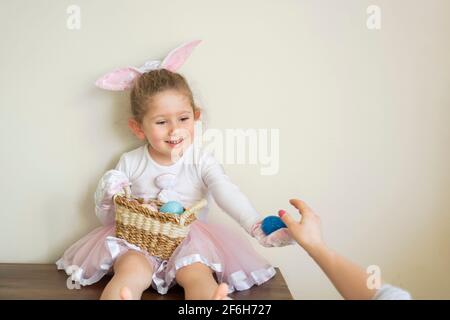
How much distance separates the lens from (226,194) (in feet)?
4.04

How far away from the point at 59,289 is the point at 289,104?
31.3 inches

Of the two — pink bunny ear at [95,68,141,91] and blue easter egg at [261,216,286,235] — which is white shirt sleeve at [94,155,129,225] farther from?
blue easter egg at [261,216,286,235]

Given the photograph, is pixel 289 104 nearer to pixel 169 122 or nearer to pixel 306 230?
pixel 169 122

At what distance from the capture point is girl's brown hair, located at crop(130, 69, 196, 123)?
4.06 ft

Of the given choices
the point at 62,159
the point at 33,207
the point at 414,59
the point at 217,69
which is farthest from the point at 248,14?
the point at 33,207

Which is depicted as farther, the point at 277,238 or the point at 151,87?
the point at 151,87

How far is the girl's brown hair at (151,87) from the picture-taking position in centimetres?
124

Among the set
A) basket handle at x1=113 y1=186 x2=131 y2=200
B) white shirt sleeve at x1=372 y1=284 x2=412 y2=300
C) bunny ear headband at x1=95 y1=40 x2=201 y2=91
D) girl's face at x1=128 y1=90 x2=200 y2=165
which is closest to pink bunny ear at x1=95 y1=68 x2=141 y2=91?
bunny ear headband at x1=95 y1=40 x2=201 y2=91

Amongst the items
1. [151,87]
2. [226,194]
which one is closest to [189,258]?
[226,194]

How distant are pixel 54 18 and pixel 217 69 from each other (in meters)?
0.50

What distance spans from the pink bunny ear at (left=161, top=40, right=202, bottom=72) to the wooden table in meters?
0.60

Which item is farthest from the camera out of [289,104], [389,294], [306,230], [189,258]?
[289,104]

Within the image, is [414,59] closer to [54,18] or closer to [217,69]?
[217,69]

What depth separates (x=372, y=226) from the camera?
1351mm
